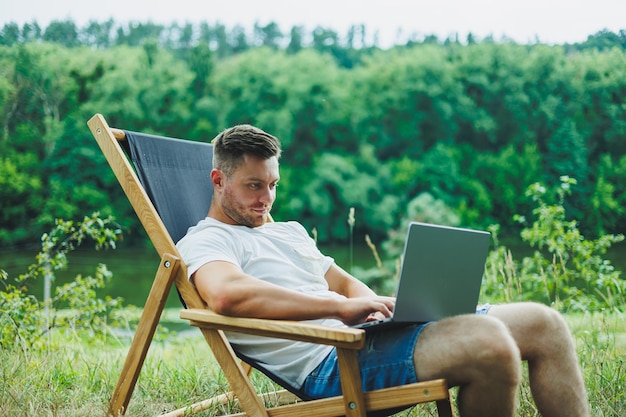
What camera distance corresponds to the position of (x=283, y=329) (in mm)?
1663

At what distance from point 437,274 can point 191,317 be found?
68cm

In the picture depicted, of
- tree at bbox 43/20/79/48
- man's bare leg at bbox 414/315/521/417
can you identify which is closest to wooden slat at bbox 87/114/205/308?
man's bare leg at bbox 414/315/521/417

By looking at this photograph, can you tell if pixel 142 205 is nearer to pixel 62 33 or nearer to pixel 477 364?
pixel 477 364

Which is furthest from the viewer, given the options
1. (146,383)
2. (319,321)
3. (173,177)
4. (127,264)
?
(127,264)

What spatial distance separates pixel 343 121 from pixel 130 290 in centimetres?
1025

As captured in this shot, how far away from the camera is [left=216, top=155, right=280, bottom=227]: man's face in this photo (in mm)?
Answer: 2104

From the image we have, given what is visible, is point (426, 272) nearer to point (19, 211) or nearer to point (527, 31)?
point (19, 211)

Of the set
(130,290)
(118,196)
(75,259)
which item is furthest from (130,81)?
(130,290)

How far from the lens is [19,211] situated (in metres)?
18.4

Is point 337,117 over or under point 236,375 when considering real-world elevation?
under

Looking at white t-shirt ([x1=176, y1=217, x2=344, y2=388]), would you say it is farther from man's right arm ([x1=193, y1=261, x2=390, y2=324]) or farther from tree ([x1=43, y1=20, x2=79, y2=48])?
tree ([x1=43, y1=20, x2=79, y2=48])

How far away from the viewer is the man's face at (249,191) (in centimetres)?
210

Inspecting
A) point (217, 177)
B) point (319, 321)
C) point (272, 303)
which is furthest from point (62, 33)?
point (272, 303)

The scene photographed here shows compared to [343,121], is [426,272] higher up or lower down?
higher up
